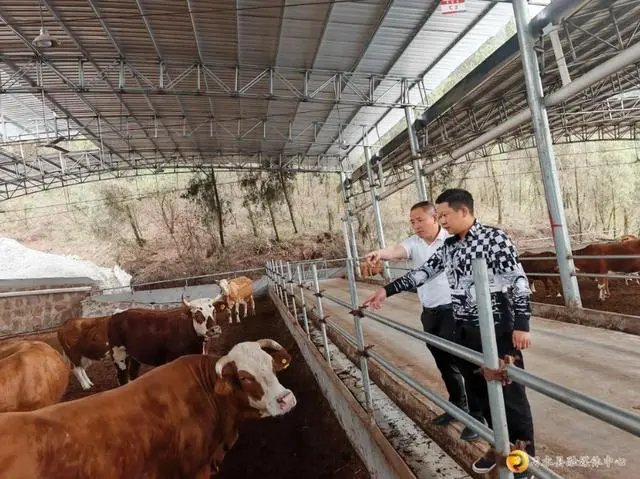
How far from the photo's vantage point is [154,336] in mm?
6203

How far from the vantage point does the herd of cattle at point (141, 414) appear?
2.20 m

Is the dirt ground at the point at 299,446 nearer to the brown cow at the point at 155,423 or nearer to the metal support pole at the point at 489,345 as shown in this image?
the brown cow at the point at 155,423

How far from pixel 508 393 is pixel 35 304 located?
50.6 ft

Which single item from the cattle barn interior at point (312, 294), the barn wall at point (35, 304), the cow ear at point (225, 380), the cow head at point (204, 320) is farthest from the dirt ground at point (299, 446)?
the barn wall at point (35, 304)

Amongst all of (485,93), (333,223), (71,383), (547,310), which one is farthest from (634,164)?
(71,383)

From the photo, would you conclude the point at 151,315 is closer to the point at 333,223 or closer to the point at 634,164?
the point at 333,223

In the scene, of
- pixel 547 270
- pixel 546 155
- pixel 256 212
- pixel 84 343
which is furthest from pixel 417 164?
pixel 256 212

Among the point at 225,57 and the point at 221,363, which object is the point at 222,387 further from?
the point at 225,57

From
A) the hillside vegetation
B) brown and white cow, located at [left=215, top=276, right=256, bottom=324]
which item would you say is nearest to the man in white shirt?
brown and white cow, located at [left=215, top=276, right=256, bottom=324]

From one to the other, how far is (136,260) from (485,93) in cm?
2110

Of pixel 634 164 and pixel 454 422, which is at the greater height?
pixel 634 164

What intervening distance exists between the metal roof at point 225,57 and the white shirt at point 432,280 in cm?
653

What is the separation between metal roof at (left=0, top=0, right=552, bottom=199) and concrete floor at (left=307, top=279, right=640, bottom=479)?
6.32 meters

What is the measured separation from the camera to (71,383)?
7.37m
